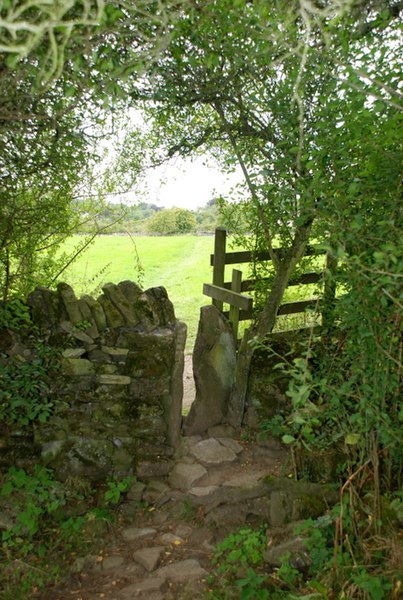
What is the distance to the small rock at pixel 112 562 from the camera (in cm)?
390

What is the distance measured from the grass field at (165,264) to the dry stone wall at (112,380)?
373 centimetres

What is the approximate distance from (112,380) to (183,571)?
68.5 inches

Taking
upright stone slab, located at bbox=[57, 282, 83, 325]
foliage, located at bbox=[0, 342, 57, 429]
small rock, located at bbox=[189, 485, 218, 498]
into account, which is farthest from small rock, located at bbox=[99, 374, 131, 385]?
Answer: small rock, located at bbox=[189, 485, 218, 498]

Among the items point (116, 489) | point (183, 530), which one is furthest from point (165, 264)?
point (183, 530)

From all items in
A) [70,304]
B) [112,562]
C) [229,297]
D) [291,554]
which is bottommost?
[112,562]

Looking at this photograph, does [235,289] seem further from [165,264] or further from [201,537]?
[165,264]

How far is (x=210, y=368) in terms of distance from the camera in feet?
18.1

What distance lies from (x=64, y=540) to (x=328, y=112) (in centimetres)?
355

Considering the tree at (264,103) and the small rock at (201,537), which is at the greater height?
the tree at (264,103)

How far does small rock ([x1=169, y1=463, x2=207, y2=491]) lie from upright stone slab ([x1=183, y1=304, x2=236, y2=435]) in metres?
0.53

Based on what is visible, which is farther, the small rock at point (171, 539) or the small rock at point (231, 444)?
the small rock at point (231, 444)

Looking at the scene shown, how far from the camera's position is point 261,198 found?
5.21 meters

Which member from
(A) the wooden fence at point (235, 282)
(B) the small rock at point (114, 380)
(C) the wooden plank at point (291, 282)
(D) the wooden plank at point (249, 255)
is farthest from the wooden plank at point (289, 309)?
(B) the small rock at point (114, 380)

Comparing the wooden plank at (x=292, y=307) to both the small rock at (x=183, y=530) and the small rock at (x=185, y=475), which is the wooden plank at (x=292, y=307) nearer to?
the small rock at (x=185, y=475)
